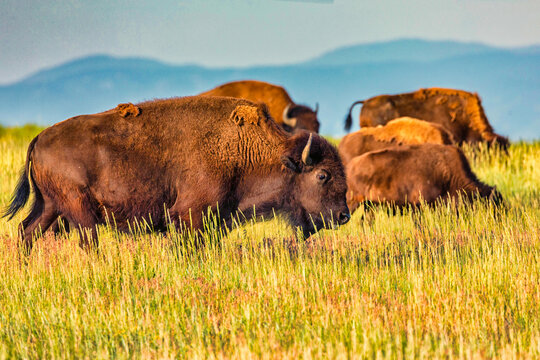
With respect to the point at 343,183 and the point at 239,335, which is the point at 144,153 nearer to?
the point at 343,183

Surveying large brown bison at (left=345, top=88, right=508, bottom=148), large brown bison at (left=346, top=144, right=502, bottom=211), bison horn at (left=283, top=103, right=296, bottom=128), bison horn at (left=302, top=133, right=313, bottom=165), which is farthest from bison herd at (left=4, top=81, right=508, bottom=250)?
large brown bison at (left=345, top=88, right=508, bottom=148)

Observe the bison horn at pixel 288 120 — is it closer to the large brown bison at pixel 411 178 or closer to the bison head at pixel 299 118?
the bison head at pixel 299 118

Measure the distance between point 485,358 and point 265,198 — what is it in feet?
10.4

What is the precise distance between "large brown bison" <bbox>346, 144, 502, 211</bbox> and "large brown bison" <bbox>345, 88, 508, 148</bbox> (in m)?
7.66

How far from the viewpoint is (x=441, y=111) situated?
61.1 feet

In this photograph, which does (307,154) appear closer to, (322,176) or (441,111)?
(322,176)

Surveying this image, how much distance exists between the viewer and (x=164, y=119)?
661cm

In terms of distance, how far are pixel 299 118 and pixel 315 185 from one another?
34.7ft

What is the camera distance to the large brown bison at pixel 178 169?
641 cm

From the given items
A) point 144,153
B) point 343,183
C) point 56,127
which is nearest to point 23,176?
point 56,127

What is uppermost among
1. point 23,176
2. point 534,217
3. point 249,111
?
point 249,111

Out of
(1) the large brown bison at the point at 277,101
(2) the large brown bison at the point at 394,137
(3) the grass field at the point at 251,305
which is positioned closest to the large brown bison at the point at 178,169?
(3) the grass field at the point at 251,305

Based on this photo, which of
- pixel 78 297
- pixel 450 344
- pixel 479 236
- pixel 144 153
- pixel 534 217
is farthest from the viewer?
pixel 534 217

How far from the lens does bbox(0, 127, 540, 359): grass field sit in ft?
13.7
